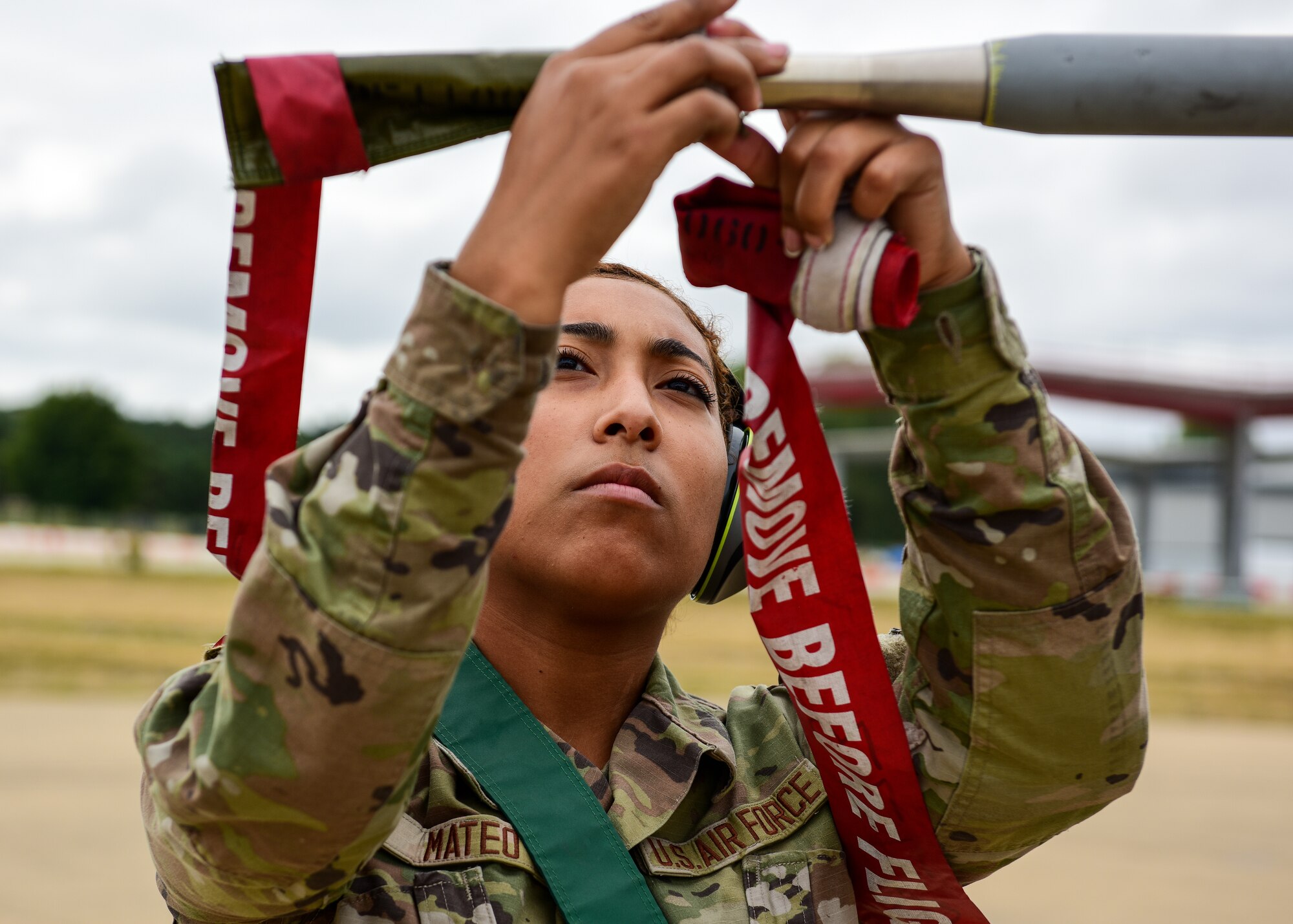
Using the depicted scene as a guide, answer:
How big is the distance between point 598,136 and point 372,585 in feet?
1.85

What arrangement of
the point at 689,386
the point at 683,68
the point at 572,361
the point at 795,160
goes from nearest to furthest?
the point at 683,68, the point at 795,160, the point at 572,361, the point at 689,386

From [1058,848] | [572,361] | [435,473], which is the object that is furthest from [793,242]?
[1058,848]

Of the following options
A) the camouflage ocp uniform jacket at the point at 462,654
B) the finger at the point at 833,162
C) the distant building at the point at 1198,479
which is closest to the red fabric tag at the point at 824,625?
the camouflage ocp uniform jacket at the point at 462,654

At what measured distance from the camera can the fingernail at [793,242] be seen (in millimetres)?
1505

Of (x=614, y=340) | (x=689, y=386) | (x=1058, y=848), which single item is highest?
(x=614, y=340)

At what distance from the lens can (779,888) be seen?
1.98m

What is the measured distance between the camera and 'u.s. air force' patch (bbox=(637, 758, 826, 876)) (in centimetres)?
200

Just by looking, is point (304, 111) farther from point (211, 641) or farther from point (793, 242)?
point (211, 641)

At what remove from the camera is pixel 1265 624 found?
26703 mm

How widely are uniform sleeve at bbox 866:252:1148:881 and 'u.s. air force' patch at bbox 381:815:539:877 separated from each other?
0.67 meters

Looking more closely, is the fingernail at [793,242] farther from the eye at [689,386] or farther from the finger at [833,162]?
the eye at [689,386]

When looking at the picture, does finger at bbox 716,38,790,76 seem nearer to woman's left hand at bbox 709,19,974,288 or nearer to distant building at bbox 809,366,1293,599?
woman's left hand at bbox 709,19,974,288

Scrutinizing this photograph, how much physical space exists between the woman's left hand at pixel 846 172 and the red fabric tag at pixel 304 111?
45 cm

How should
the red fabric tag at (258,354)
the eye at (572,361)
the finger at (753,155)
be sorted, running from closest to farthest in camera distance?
the finger at (753,155), the red fabric tag at (258,354), the eye at (572,361)
